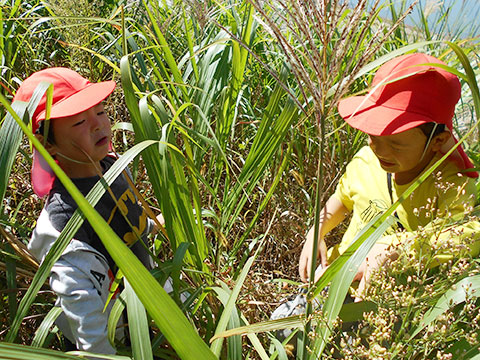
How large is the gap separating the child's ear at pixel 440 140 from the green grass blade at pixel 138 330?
2.71ft

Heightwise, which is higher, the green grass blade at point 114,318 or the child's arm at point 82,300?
the green grass blade at point 114,318

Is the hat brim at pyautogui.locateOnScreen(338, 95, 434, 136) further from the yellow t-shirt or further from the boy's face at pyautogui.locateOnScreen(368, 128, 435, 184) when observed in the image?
the yellow t-shirt

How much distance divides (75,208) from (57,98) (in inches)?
11.3

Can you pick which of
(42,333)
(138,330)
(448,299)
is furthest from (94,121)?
(448,299)

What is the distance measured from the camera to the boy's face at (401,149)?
1.23 m

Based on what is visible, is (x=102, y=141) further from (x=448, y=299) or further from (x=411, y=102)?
(x=448, y=299)

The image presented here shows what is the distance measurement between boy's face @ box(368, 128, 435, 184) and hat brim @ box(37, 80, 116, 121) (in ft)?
2.25

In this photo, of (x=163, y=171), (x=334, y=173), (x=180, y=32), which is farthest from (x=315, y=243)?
(x=180, y=32)

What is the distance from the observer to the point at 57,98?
50.4 inches

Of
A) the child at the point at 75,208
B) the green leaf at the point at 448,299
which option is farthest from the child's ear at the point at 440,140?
the child at the point at 75,208

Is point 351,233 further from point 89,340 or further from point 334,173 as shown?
point 89,340

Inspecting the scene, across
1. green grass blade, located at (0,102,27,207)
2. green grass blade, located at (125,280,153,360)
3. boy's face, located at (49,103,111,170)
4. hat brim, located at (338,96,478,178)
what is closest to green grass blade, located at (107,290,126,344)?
green grass blade, located at (125,280,153,360)

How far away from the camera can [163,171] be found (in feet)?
3.49

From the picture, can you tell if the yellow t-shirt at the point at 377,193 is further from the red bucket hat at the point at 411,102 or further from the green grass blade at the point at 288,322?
the green grass blade at the point at 288,322
